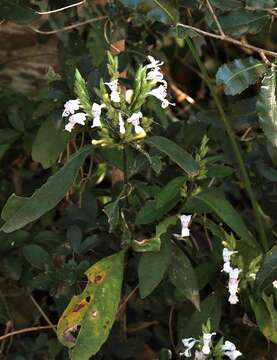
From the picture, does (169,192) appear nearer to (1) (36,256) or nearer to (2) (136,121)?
(2) (136,121)

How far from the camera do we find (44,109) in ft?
4.38

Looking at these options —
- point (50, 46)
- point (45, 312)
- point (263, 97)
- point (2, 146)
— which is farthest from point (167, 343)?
point (50, 46)

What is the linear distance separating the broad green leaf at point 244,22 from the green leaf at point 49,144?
1.10 ft

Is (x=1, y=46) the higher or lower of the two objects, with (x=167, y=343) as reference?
higher

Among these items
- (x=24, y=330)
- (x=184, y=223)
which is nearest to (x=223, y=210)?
(x=184, y=223)

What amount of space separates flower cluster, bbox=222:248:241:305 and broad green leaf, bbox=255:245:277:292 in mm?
33

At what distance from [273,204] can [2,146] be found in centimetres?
49

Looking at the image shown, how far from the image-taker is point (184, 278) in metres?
1.18

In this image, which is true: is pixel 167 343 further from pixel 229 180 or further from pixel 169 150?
pixel 169 150

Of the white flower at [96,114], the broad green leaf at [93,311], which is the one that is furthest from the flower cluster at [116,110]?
the broad green leaf at [93,311]

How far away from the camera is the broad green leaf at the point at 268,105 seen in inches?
42.4

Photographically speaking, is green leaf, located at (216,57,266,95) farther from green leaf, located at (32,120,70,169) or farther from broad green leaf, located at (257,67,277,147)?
green leaf, located at (32,120,70,169)

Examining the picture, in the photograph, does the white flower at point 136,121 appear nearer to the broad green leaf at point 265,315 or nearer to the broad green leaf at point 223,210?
the broad green leaf at point 223,210

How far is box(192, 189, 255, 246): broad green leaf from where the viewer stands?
1.14 m
